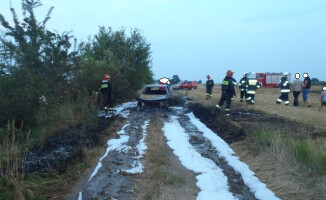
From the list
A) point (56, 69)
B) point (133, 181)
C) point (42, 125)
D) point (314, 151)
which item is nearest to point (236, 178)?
point (314, 151)

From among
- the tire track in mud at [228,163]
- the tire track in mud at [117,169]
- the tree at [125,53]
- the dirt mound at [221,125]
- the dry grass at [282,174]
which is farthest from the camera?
the tree at [125,53]

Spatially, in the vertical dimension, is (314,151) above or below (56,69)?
below

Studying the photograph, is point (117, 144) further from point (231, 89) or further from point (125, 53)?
point (125, 53)

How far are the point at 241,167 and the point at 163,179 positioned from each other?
2.12 meters

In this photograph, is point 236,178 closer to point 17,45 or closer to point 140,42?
point 17,45

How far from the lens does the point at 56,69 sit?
14.9m

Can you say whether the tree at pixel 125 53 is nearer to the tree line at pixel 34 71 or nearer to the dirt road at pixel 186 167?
the tree line at pixel 34 71

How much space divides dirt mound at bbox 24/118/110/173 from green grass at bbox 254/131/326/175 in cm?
464

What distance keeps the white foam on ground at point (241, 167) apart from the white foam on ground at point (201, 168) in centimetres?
45

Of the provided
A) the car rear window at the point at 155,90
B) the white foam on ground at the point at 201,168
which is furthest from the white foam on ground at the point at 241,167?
the car rear window at the point at 155,90

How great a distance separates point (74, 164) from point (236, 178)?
143 inches

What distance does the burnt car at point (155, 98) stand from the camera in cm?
1990

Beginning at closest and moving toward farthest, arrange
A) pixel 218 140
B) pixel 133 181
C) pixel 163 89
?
pixel 133 181
pixel 218 140
pixel 163 89

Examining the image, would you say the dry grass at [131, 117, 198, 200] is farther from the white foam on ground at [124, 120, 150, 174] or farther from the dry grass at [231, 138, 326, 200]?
the dry grass at [231, 138, 326, 200]
